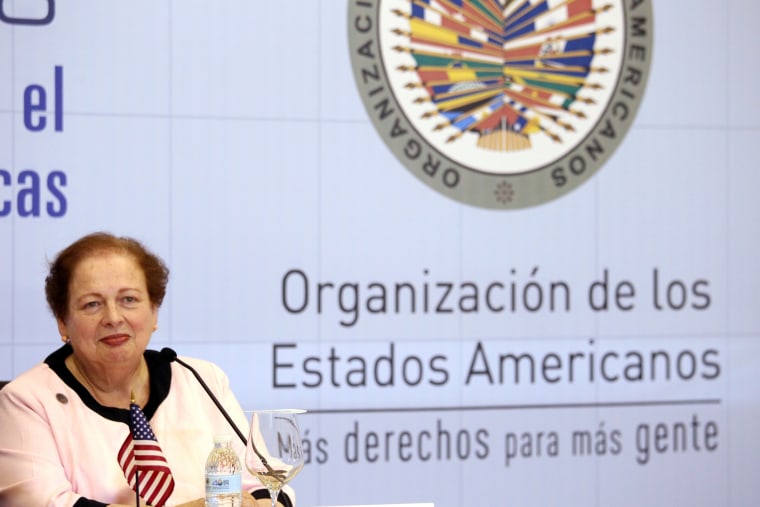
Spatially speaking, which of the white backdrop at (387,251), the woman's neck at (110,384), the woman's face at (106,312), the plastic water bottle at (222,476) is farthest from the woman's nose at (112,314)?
the white backdrop at (387,251)

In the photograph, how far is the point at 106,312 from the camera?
228 centimetres

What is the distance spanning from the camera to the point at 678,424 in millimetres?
3904

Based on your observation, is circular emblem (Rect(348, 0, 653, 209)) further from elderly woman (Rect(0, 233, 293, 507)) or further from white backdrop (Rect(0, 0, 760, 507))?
elderly woman (Rect(0, 233, 293, 507))

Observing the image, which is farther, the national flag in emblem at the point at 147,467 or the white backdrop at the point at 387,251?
the white backdrop at the point at 387,251

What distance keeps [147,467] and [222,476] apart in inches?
10.8

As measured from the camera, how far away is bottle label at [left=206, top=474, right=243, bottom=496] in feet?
6.25

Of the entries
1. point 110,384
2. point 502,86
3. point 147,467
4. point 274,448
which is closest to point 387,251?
point 502,86

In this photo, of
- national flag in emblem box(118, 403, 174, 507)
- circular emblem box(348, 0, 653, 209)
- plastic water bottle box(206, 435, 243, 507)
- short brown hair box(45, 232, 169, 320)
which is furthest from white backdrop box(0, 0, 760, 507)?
plastic water bottle box(206, 435, 243, 507)

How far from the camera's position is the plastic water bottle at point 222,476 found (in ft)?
6.26

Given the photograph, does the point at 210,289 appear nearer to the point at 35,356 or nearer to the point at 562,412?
the point at 35,356

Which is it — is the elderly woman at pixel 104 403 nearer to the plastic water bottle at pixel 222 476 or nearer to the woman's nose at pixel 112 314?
the woman's nose at pixel 112 314

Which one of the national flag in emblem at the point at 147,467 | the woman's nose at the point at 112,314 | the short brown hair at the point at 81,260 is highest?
the short brown hair at the point at 81,260

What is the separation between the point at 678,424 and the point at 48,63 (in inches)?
95.2

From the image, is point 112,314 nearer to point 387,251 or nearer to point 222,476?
point 222,476
